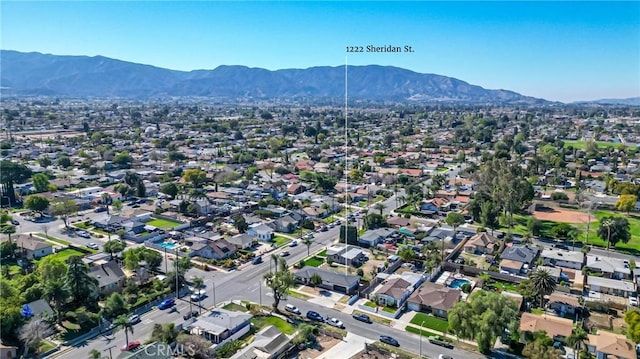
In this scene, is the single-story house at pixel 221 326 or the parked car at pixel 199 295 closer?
the single-story house at pixel 221 326

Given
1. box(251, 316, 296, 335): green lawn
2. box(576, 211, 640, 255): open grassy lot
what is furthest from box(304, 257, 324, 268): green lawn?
box(576, 211, 640, 255): open grassy lot

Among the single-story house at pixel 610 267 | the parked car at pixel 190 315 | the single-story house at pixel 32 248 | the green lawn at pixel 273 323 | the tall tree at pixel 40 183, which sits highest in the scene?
the tall tree at pixel 40 183

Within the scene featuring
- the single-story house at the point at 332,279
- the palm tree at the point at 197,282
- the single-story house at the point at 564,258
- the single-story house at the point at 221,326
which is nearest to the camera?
the single-story house at the point at 221,326

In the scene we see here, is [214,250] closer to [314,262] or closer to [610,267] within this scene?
[314,262]

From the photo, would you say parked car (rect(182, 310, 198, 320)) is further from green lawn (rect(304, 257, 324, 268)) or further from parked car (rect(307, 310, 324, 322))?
green lawn (rect(304, 257, 324, 268))

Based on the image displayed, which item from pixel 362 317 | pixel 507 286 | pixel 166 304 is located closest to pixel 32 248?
pixel 166 304

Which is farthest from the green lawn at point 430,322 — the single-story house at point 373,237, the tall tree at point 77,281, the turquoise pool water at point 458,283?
the tall tree at point 77,281

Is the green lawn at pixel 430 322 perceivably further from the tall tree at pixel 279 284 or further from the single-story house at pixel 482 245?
the single-story house at pixel 482 245

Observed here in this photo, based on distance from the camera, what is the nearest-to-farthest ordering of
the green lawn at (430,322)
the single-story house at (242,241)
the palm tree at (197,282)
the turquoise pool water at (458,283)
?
the green lawn at (430,322), the palm tree at (197,282), the turquoise pool water at (458,283), the single-story house at (242,241)
